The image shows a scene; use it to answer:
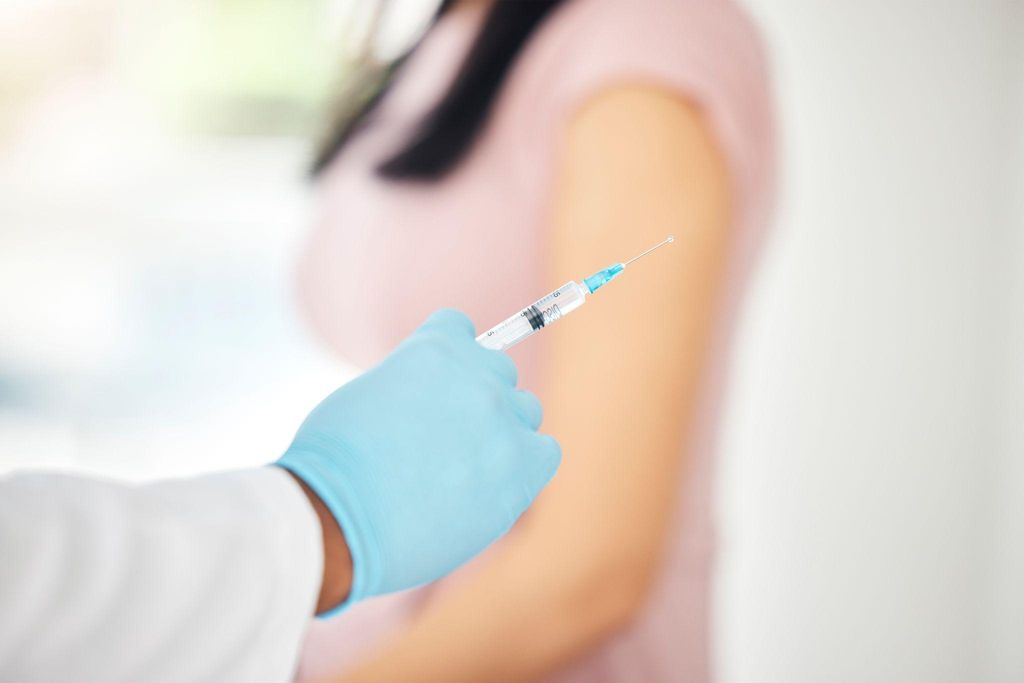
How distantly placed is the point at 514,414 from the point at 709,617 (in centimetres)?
38

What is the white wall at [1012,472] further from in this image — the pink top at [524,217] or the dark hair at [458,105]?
the dark hair at [458,105]

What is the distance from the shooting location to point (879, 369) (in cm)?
89

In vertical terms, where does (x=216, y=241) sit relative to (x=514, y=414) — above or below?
above

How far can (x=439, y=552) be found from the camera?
0.65m

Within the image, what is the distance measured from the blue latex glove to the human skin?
115 mm

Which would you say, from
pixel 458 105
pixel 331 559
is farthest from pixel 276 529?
pixel 458 105

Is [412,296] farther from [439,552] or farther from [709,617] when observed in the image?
[709,617]

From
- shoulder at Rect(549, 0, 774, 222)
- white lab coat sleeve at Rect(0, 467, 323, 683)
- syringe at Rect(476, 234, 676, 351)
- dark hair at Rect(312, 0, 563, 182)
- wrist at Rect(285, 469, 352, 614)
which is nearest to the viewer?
white lab coat sleeve at Rect(0, 467, 323, 683)

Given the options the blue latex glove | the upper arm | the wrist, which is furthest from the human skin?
the wrist

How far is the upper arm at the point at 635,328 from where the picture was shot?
2.74ft

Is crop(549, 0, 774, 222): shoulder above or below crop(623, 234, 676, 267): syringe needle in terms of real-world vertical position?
above

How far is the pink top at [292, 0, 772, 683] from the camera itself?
873 mm

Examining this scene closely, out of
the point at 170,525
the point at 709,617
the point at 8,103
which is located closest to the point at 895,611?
the point at 709,617

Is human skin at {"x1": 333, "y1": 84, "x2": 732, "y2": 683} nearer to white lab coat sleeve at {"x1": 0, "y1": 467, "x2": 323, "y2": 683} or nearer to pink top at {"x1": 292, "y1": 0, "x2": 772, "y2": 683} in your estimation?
pink top at {"x1": 292, "y1": 0, "x2": 772, "y2": 683}
